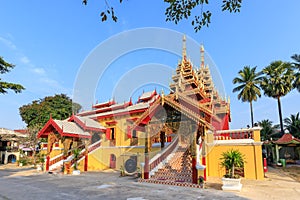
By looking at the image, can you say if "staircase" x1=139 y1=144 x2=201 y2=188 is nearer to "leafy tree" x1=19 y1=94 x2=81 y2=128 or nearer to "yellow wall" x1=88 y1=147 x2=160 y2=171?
"yellow wall" x1=88 y1=147 x2=160 y2=171

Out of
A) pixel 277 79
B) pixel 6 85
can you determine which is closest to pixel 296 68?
pixel 277 79

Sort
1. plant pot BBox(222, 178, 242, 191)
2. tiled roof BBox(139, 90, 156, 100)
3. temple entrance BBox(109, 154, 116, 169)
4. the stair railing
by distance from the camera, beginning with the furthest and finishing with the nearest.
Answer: tiled roof BBox(139, 90, 156, 100), temple entrance BBox(109, 154, 116, 169), the stair railing, plant pot BBox(222, 178, 242, 191)

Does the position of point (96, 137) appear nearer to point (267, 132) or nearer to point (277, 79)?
point (277, 79)

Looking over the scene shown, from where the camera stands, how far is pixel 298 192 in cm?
834

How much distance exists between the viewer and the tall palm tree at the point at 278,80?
89.8 feet

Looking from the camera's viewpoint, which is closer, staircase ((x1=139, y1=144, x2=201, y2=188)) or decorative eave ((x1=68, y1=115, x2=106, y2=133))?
staircase ((x1=139, y1=144, x2=201, y2=188))

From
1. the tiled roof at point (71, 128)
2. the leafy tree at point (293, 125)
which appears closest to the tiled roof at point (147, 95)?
the tiled roof at point (71, 128)

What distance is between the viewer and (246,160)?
1168 cm

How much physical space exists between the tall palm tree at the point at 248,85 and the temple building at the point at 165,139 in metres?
9.22

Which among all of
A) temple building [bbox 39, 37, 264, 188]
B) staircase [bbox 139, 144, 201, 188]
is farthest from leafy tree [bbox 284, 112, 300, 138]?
staircase [bbox 139, 144, 201, 188]

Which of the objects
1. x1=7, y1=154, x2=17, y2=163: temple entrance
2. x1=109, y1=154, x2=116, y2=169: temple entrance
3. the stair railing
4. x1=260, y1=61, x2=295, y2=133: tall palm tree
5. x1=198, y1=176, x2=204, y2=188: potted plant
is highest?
x1=260, y1=61, x2=295, y2=133: tall palm tree

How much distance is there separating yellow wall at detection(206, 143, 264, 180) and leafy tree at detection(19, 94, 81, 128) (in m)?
30.4

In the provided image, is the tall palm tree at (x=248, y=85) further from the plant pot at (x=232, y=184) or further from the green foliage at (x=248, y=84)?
the plant pot at (x=232, y=184)

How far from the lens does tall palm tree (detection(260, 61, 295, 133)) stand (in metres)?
27.4
